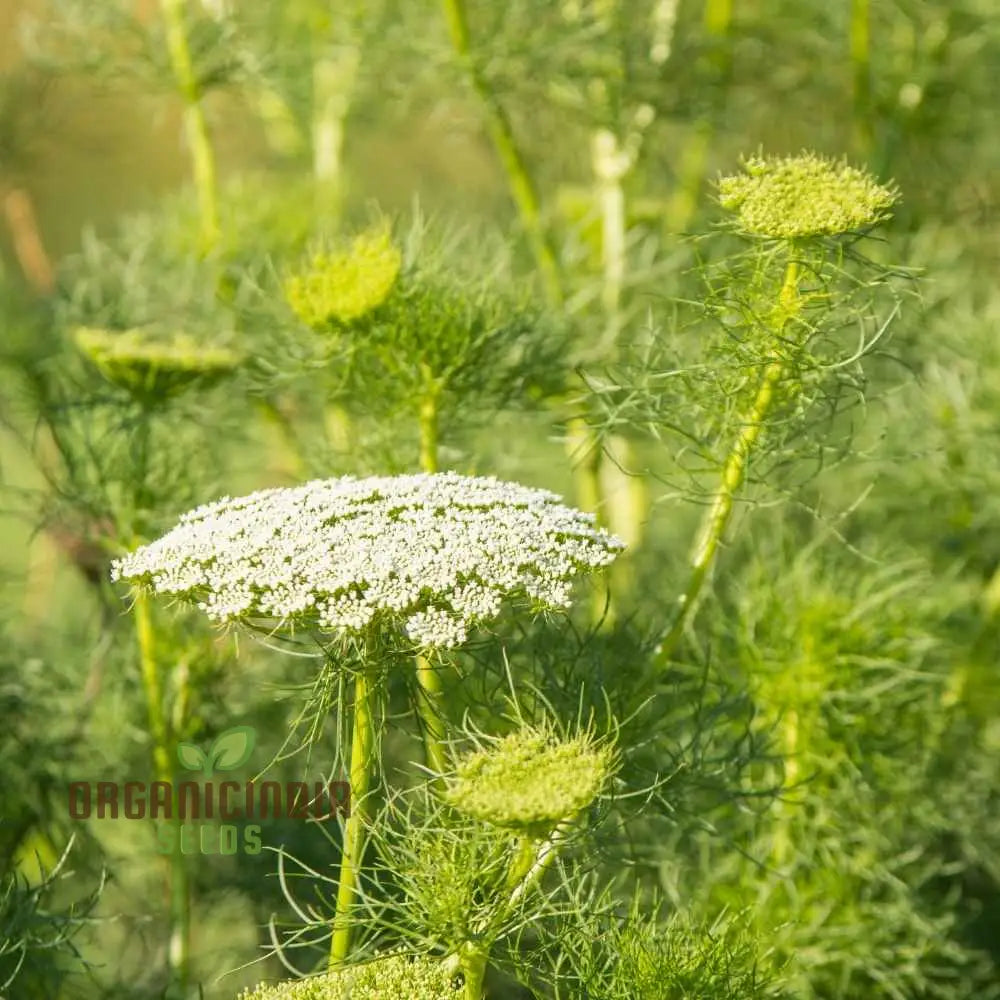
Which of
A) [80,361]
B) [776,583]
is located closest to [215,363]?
[80,361]

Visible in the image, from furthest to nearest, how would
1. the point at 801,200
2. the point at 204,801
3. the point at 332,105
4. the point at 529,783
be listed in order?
1. the point at 332,105
2. the point at 204,801
3. the point at 801,200
4. the point at 529,783

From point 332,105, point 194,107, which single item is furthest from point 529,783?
point 332,105

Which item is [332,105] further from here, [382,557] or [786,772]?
[382,557]

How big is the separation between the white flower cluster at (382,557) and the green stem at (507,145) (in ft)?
2.31

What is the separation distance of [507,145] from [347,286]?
467mm

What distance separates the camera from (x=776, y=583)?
1558 mm

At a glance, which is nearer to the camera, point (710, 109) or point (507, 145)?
point (507, 145)

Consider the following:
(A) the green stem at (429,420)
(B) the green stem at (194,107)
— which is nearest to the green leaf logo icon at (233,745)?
(A) the green stem at (429,420)

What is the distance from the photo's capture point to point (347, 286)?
4.07 feet

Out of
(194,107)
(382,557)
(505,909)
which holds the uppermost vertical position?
(194,107)

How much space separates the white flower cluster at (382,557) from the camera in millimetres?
856

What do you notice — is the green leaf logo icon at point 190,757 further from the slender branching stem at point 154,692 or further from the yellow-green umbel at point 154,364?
the yellow-green umbel at point 154,364

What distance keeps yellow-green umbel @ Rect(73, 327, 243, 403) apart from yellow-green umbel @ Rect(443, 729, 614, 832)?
0.57 metres

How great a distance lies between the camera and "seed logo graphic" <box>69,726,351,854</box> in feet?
4.21
